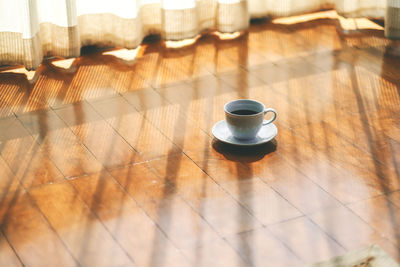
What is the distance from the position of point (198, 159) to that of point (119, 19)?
78cm

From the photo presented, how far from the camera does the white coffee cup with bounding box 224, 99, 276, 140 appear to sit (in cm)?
161

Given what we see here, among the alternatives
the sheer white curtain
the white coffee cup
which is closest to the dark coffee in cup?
the white coffee cup

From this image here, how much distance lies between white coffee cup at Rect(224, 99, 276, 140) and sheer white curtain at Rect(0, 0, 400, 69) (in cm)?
70

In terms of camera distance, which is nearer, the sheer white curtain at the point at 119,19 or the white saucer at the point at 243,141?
the white saucer at the point at 243,141

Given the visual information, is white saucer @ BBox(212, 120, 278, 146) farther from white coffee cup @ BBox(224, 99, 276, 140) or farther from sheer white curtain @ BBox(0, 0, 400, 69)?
sheer white curtain @ BBox(0, 0, 400, 69)

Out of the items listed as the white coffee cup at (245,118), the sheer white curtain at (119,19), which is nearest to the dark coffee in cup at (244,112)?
the white coffee cup at (245,118)

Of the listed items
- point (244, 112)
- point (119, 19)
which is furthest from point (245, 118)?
point (119, 19)

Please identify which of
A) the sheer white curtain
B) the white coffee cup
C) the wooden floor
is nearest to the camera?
the wooden floor

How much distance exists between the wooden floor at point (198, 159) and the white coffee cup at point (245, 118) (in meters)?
0.06

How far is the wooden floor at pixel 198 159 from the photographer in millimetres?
1335

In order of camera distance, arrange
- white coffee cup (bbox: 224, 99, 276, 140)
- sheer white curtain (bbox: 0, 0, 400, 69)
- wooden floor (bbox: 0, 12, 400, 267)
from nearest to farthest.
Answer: wooden floor (bbox: 0, 12, 400, 267)
white coffee cup (bbox: 224, 99, 276, 140)
sheer white curtain (bbox: 0, 0, 400, 69)

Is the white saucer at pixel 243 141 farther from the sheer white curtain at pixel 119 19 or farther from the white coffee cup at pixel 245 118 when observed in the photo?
the sheer white curtain at pixel 119 19

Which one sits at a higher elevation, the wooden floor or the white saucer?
the white saucer

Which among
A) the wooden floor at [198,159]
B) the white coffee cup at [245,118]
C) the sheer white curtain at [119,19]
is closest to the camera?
the wooden floor at [198,159]
